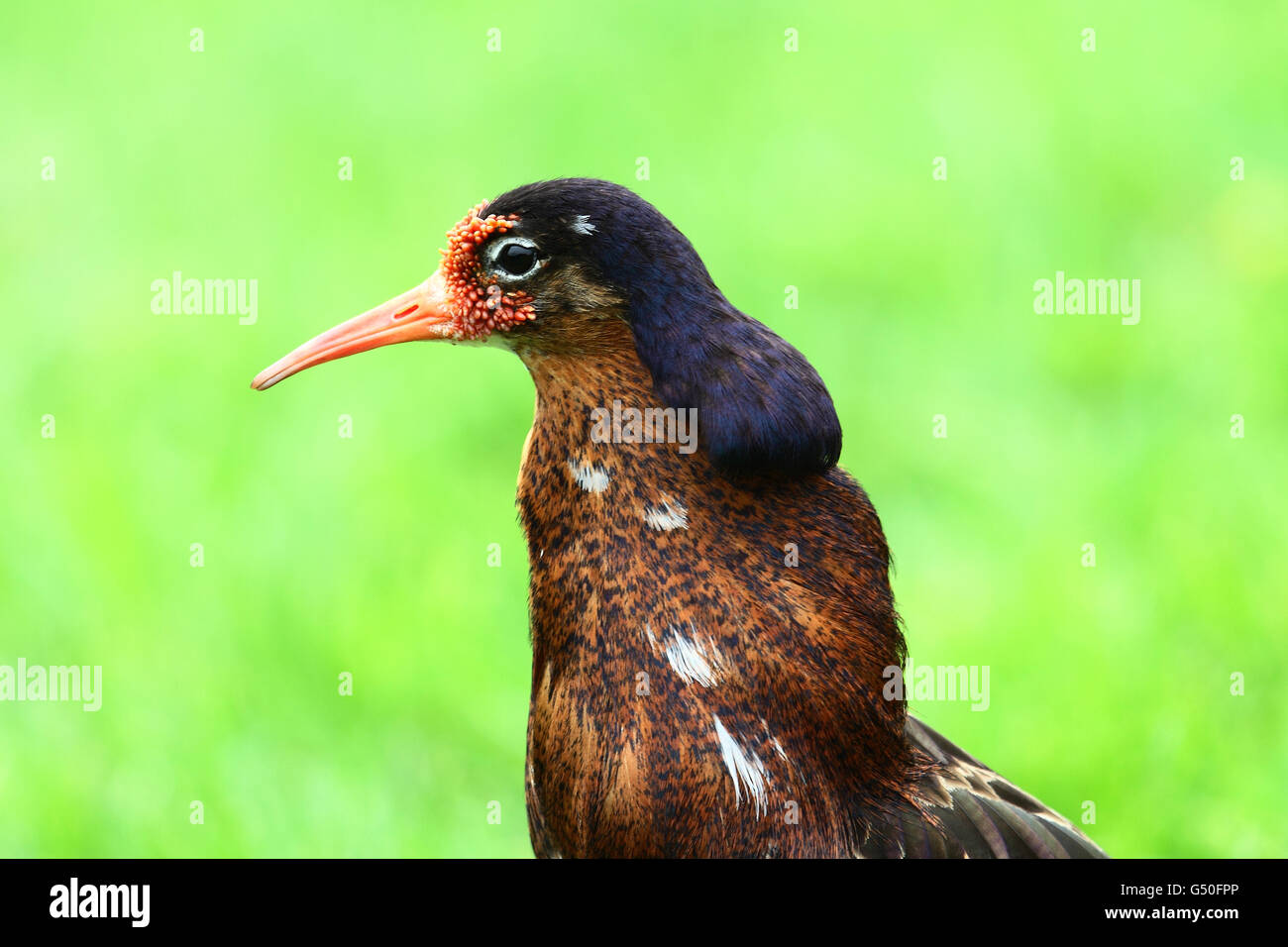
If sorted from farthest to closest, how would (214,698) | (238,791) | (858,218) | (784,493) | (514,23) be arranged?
(514,23) → (858,218) → (214,698) → (238,791) → (784,493)

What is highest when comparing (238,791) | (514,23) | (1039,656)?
(514,23)

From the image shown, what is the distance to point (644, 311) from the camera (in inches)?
149

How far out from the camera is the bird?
148 inches

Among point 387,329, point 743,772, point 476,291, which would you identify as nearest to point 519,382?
point 387,329

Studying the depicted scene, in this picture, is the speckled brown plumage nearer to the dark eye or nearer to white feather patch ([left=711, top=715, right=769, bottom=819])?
white feather patch ([left=711, top=715, right=769, bottom=819])

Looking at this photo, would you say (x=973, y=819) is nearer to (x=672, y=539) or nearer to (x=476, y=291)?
(x=672, y=539)

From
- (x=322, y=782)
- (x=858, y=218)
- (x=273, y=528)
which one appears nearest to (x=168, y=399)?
(x=273, y=528)

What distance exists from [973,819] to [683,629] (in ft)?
3.54

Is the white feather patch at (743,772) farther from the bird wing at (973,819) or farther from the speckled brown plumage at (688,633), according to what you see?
the bird wing at (973,819)

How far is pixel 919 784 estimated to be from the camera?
13.9 ft

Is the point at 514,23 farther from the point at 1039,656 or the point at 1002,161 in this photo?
the point at 1039,656

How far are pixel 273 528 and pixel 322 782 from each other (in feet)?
5.47

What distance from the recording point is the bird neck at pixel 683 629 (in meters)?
3.80

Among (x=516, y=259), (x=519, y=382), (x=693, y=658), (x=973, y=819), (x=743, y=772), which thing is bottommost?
(x=973, y=819)
